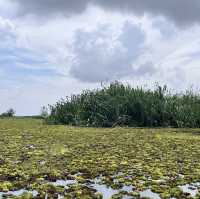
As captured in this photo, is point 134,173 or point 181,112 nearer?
point 134,173

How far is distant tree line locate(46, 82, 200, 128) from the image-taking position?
59.5 feet

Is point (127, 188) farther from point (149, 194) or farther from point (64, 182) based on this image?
→ point (64, 182)

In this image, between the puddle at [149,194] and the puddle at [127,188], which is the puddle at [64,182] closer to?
the puddle at [127,188]

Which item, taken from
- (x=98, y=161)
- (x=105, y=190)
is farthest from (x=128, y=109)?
(x=105, y=190)

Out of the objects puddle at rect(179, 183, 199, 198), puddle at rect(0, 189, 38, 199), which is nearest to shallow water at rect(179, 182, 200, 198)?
puddle at rect(179, 183, 199, 198)

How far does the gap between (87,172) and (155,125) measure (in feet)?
36.7

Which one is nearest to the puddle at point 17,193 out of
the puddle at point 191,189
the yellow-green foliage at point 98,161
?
the yellow-green foliage at point 98,161

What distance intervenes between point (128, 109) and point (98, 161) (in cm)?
1044

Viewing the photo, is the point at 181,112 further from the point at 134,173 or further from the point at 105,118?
the point at 134,173

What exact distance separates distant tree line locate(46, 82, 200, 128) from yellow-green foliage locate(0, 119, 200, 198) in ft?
18.4

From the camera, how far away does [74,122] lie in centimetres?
1861

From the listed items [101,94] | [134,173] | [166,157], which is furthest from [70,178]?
[101,94]

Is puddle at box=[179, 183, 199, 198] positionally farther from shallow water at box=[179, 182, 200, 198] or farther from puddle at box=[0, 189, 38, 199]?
puddle at box=[0, 189, 38, 199]

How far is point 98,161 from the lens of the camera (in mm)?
8383
